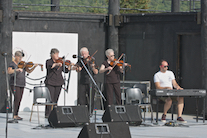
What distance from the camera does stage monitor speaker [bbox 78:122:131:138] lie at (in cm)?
392

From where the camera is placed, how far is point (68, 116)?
592cm

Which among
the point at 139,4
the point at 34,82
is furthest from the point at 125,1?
the point at 34,82

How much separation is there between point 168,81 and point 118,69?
101cm

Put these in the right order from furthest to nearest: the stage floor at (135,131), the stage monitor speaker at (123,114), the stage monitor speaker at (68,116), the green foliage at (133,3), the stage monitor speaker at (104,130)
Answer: the green foliage at (133,3), the stage monitor speaker at (123,114), the stage monitor speaker at (68,116), the stage floor at (135,131), the stage monitor speaker at (104,130)

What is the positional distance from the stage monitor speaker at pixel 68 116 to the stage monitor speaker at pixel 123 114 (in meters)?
0.36

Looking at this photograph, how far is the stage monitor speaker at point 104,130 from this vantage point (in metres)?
3.92

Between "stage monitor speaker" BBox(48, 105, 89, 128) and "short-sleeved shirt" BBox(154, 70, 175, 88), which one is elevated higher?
"short-sleeved shirt" BBox(154, 70, 175, 88)

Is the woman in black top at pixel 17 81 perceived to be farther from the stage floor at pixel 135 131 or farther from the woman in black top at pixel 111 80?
the woman in black top at pixel 111 80

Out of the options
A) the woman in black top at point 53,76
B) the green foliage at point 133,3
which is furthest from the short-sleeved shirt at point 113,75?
the green foliage at point 133,3

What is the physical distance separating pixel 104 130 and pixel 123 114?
2089 mm

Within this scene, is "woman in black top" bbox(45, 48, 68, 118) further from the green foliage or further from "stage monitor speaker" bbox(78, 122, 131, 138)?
the green foliage

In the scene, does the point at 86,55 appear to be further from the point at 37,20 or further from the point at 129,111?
the point at 37,20

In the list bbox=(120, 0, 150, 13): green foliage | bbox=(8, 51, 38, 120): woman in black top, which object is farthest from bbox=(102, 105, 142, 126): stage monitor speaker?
bbox=(120, 0, 150, 13): green foliage

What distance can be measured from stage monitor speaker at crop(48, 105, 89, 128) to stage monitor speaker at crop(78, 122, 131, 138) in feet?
5.93
